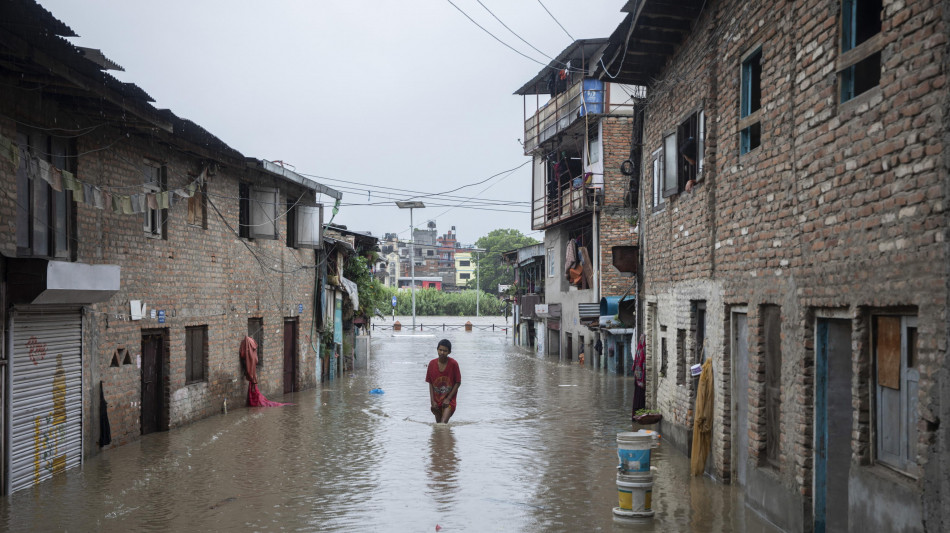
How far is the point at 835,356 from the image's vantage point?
7.62 metres

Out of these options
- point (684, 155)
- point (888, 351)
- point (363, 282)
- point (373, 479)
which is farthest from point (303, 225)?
point (888, 351)

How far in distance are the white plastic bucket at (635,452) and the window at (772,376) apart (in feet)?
4.67

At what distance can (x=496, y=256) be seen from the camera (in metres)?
104

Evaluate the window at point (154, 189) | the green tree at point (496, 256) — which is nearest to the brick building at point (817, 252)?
the window at point (154, 189)

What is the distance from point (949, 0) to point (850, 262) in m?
2.22

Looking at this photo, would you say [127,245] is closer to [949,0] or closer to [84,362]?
[84,362]

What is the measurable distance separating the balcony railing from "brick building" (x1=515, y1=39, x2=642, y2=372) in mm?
39

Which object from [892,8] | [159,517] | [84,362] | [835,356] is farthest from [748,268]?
[84,362]

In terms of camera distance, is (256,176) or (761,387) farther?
(256,176)

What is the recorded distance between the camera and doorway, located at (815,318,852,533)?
7.48 metres

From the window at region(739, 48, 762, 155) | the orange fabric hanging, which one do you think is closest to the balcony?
the orange fabric hanging

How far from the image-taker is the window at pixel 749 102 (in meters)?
10.2

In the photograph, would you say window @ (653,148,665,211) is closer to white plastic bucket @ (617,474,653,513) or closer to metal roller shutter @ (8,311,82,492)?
white plastic bucket @ (617,474,653,513)

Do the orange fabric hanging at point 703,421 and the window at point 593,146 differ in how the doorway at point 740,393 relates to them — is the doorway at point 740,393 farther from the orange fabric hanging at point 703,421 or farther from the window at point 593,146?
the window at point 593,146
